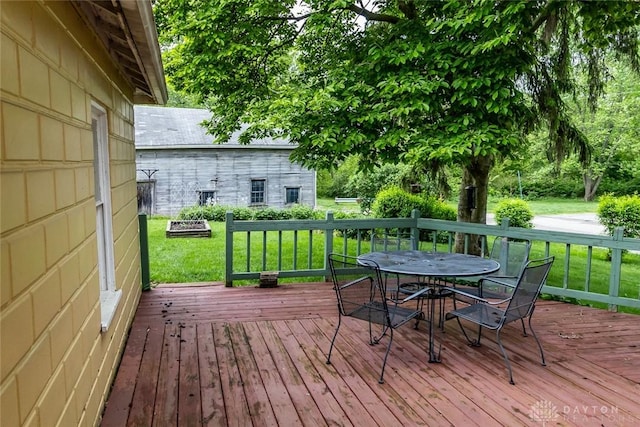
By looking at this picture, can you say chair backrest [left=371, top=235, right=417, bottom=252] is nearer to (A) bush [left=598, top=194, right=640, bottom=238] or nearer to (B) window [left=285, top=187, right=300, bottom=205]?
(A) bush [left=598, top=194, right=640, bottom=238]

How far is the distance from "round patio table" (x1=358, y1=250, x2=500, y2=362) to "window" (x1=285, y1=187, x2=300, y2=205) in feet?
44.3

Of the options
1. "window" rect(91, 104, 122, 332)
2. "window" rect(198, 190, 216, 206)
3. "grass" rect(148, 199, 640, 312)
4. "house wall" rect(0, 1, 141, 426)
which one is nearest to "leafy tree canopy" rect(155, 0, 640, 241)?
"grass" rect(148, 199, 640, 312)

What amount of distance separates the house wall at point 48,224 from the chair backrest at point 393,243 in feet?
10.2

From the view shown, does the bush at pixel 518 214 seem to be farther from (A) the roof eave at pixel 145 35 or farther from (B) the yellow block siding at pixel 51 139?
(B) the yellow block siding at pixel 51 139

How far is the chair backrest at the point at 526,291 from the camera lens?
10.6 ft

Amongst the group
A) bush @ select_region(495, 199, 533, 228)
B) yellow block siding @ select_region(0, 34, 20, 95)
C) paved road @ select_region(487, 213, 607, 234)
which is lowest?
paved road @ select_region(487, 213, 607, 234)

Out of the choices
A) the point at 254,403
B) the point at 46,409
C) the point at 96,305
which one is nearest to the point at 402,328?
the point at 254,403

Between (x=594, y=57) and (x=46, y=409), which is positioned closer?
(x=46, y=409)

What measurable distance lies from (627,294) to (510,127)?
322cm

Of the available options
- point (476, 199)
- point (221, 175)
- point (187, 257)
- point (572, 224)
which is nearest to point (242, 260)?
point (187, 257)

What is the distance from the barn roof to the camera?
16.0 metres

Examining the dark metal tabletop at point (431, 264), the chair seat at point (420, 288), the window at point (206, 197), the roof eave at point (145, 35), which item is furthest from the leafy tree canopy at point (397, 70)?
the window at point (206, 197)

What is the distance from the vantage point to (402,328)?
14.0ft

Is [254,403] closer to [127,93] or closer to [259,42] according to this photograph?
[127,93]
